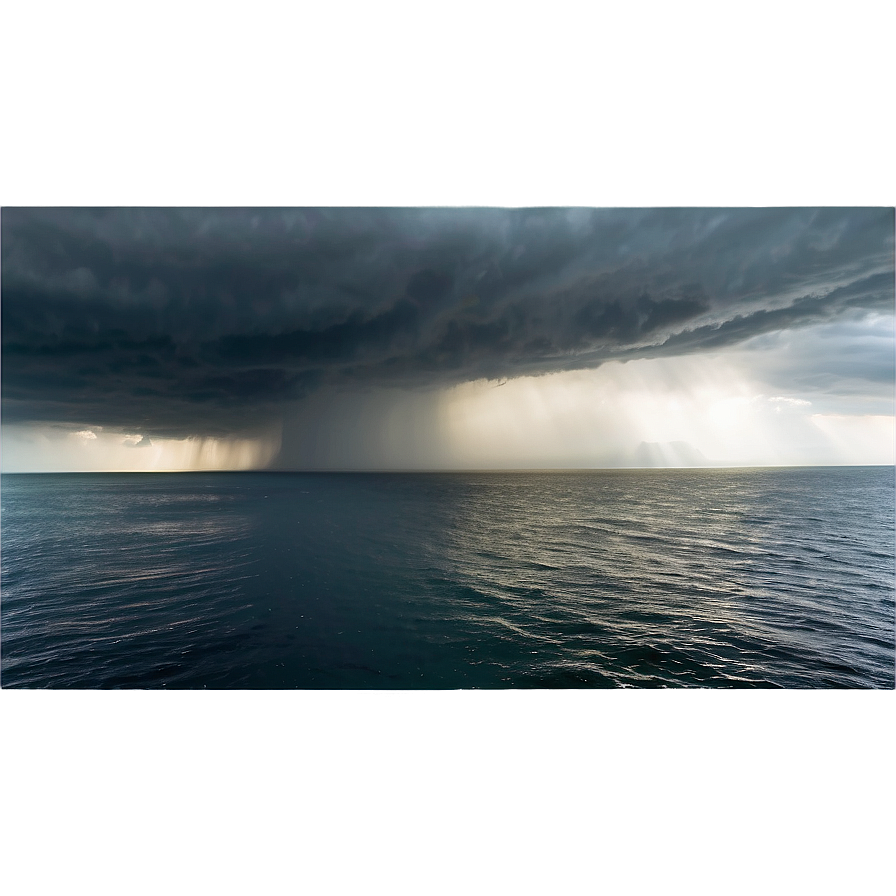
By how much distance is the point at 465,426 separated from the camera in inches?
155

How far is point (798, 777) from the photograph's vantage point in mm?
2293

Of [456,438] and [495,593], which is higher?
[456,438]

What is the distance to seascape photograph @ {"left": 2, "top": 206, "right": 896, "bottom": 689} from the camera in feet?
10.5

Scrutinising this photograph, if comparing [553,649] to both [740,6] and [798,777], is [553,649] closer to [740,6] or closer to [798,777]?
[798,777]

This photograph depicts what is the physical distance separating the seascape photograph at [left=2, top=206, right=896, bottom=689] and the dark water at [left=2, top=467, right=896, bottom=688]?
2cm

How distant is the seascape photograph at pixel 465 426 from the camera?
3.19 m

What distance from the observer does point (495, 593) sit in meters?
3.96

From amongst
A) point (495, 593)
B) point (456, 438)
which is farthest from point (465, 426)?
point (495, 593)

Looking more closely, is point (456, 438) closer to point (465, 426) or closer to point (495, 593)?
point (465, 426)

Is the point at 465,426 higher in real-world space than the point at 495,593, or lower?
higher

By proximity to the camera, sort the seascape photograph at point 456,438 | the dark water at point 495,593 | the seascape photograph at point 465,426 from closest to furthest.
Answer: the seascape photograph at point 456,438 → the dark water at point 495,593 → the seascape photograph at point 465,426

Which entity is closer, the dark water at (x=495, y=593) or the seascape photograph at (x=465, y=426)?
the dark water at (x=495, y=593)

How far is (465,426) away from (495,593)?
125cm

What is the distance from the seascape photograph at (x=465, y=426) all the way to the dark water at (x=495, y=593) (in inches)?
0.8
